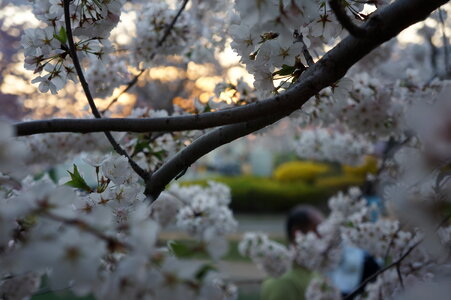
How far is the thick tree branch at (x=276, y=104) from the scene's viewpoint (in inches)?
30.2

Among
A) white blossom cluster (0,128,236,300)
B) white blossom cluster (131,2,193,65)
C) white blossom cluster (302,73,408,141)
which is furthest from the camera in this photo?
white blossom cluster (131,2,193,65)

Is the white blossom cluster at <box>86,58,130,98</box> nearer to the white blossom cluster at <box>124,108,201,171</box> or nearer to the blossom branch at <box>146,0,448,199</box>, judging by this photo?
the white blossom cluster at <box>124,108,201,171</box>

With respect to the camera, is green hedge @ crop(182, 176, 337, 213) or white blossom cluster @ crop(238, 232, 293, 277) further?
green hedge @ crop(182, 176, 337, 213)

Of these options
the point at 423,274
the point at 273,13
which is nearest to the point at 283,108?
the point at 273,13

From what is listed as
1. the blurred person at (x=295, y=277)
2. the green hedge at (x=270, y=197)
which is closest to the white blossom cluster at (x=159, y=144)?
the blurred person at (x=295, y=277)

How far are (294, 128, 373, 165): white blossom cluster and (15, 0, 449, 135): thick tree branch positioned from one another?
2420mm

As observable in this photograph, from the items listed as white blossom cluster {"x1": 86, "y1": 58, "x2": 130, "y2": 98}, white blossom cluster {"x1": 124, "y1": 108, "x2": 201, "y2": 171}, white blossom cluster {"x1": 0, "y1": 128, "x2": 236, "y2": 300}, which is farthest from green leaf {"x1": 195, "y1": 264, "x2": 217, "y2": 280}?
white blossom cluster {"x1": 86, "y1": 58, "x2": 130, "y2": 98}

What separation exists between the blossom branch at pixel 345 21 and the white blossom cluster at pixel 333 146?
2.48 metres

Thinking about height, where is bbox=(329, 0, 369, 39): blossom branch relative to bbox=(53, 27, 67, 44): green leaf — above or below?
below

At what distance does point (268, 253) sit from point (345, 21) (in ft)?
8.83

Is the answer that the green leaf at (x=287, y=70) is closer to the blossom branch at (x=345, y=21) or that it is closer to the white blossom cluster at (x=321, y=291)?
the blossom branch at (x=345, y=21)

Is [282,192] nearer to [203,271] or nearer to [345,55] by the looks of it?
[345,55]

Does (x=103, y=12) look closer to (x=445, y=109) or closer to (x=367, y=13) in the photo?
(x=367, y=13)

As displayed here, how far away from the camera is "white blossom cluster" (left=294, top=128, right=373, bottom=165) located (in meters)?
3.28
